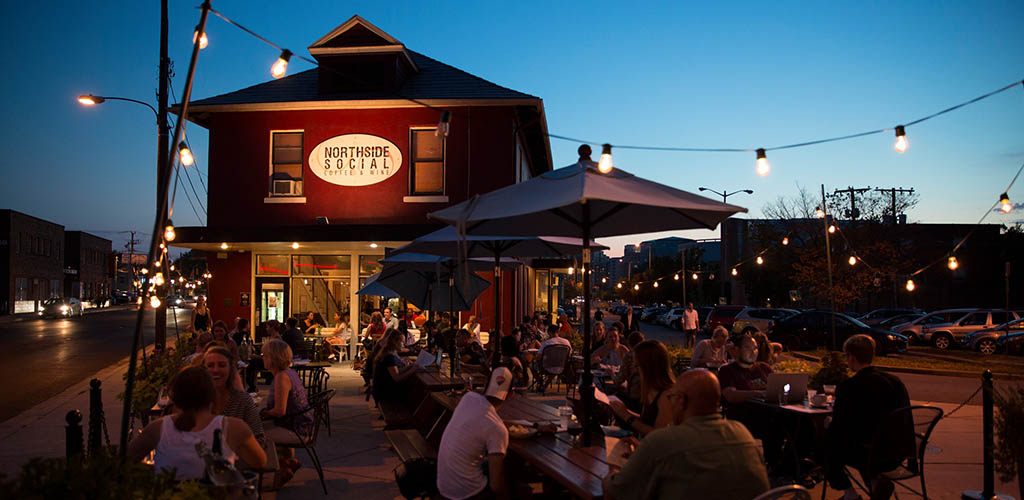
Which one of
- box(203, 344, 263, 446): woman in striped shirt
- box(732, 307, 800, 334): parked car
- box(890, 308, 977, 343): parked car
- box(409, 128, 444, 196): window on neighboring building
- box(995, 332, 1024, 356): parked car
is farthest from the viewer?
box(732, 307, 800, 334): parked car

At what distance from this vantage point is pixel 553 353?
11984 mm

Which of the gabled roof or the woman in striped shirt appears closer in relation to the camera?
the woman in striped shirt

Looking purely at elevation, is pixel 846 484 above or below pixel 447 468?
below

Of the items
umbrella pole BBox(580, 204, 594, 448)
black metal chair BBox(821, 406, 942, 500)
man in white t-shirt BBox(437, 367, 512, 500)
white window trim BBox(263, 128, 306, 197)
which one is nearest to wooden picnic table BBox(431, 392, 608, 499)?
umbrella pole BBox(580, 204, 594, 448)

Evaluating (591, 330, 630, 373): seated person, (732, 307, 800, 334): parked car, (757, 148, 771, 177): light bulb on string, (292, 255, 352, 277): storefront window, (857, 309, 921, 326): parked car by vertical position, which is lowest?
(857, 309, 921, 326): parked car

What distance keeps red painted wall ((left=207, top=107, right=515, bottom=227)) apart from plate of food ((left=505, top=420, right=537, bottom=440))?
13.8 meters

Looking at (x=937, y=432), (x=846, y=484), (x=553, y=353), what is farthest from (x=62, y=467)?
(x=937, y=432)

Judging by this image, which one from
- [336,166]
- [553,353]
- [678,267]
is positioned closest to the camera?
[553,353]

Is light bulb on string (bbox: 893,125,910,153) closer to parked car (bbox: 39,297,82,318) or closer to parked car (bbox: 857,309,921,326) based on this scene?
parked car (bbox: 857,309,921,326)

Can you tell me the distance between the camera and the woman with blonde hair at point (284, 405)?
6.61m

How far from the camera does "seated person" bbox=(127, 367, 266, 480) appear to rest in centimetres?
398

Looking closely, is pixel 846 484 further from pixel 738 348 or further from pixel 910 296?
pixel 910 296

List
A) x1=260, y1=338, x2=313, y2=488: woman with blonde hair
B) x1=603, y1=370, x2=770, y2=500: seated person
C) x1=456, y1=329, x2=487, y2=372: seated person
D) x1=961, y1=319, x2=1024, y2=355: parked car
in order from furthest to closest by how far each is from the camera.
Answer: x1=961, y1=319, x2=1024, y2=355: parked car, x1=456, y1=329, x2=487, y2=372: seated person, x1=260, y1=338, x2=313, y2=488: woman with blonde hair, x1=603, y1=370, x2=770, y2=500: seated person

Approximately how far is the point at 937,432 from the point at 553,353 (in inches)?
227
